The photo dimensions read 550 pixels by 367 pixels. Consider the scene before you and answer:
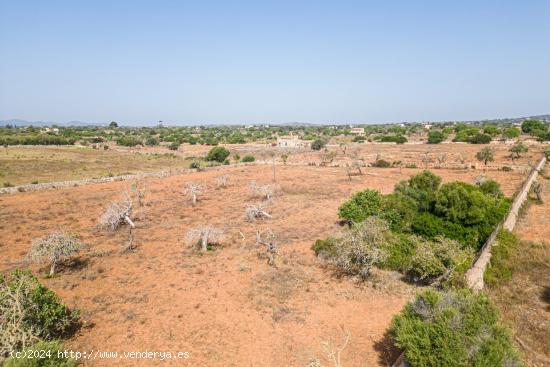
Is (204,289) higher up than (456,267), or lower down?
lower down

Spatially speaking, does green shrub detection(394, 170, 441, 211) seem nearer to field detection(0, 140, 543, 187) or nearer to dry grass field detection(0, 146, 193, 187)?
field detection(0, 140, 543, 187)

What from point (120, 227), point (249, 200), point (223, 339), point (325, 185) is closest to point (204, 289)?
point (223, 339)

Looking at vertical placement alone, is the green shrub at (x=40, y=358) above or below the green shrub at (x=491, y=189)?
below

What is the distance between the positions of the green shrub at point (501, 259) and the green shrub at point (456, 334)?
6675 mm

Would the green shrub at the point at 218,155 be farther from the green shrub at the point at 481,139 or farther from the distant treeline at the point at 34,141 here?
the green shrub at the point at 481,139

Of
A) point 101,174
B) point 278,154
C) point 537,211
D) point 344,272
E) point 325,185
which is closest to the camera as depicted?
point 344,272

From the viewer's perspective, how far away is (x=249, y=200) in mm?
33250

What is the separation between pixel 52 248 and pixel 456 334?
58.1 feet

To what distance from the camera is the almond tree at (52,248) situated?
16384mm

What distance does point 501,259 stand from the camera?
16.8m

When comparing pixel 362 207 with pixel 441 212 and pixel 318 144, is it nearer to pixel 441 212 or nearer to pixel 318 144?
pixel 441 212

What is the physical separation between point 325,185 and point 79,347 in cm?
3141

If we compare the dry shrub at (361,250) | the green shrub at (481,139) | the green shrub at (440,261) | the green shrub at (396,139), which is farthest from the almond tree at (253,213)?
the green shrub at (481,139)

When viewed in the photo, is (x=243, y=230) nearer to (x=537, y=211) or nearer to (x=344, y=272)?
(x=344, y=272)
